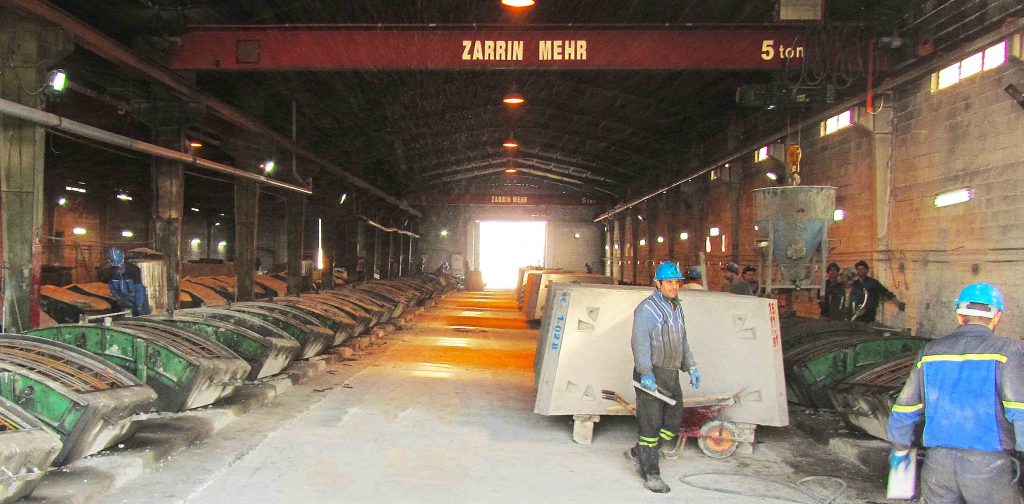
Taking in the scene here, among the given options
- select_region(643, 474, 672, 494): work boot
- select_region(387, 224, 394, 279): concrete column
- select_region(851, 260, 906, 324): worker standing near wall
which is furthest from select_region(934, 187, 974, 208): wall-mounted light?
select_region(387, 224, 394, 279): concrete column

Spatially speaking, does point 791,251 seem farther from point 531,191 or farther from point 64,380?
point 531,191

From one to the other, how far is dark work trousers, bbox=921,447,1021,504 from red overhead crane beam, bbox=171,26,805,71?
7866mm

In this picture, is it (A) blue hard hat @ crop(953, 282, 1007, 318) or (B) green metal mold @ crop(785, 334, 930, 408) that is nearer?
(A) blue hard hat @ crop(953, 282, 1007, 318)

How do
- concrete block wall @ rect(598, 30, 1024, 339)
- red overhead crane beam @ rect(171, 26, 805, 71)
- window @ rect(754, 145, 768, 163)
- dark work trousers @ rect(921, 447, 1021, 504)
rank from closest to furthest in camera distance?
dark work trousers @ rect(921, 447, 1021, 504) → concrete block wall @ rect(598, 30, 1024, 339) → red overhead crane beam @ rect(171, 26, 805, 71) → window @ rect(754, 145, 768, 163)

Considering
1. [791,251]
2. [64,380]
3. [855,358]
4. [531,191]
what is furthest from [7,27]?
[531,191]

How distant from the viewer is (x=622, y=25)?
10.8 m

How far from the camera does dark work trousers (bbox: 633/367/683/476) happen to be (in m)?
5.94

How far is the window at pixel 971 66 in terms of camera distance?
28.8 ft

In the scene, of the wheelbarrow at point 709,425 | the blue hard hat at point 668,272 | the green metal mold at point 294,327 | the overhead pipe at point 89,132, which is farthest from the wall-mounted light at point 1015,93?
the overhead pipe at point 89,132

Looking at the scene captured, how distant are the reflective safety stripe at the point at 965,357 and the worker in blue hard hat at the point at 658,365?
7.28 feet

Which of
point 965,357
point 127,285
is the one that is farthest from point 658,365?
point 127,285

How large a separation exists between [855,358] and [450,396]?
4626mm

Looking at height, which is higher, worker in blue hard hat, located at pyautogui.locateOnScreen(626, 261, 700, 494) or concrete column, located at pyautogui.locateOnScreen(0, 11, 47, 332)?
concrete column, located at pyautogui.locateOnScreen(0, 11, 47, 332)

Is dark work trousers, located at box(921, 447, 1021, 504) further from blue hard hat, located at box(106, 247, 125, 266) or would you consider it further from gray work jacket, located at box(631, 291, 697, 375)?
blue hard hat, located at box(106, 247, 125, 266)
